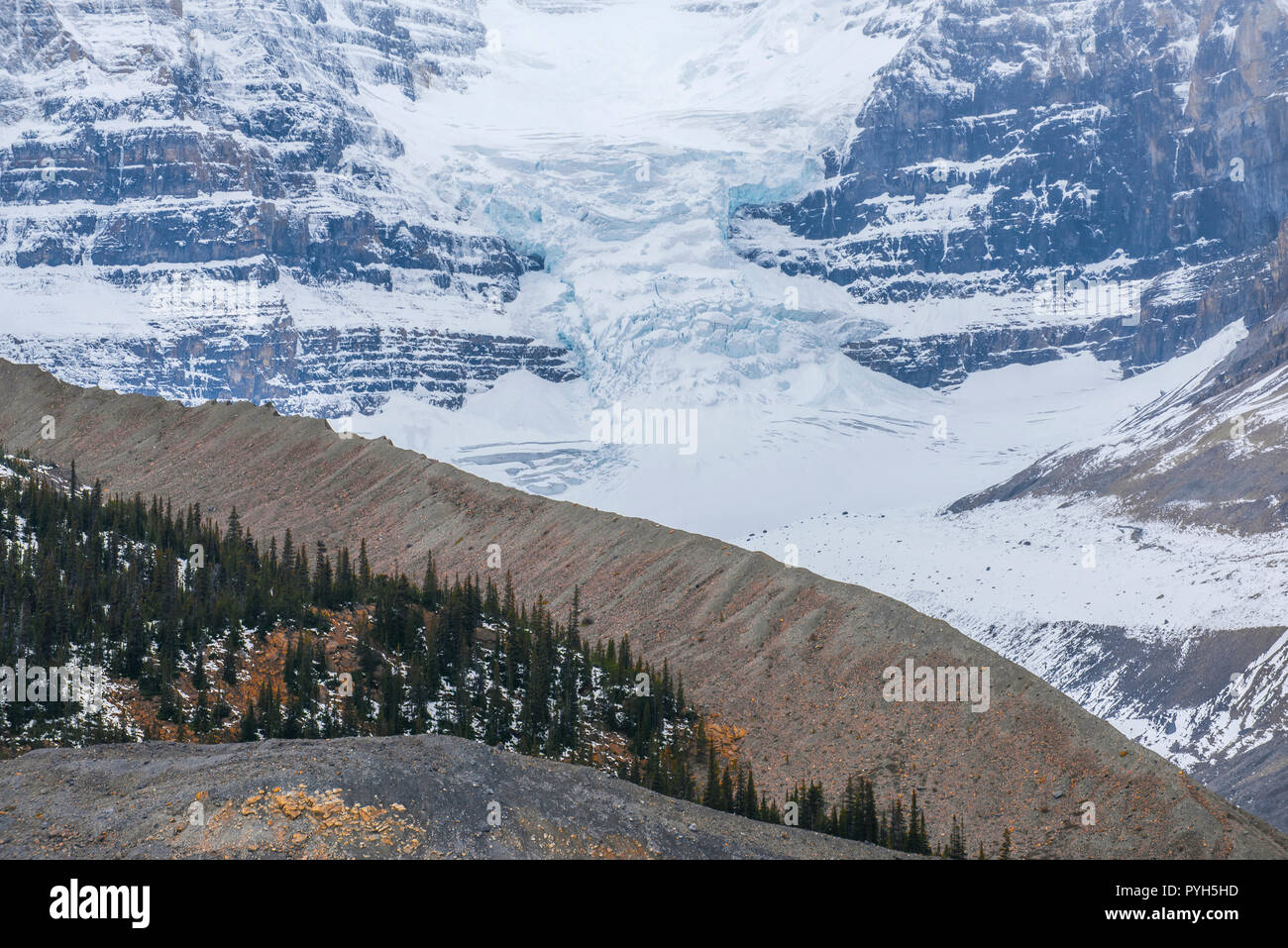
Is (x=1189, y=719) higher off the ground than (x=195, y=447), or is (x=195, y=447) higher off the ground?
(x=195, y=447)

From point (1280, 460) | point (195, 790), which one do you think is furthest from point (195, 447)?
point (1280, 460)

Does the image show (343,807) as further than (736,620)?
No

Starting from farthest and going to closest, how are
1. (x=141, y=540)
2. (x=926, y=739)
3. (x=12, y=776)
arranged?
(x=141, y=540) → (x=926, y=739) → (x=12, y=776)

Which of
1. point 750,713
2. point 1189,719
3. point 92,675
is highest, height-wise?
point 92,675

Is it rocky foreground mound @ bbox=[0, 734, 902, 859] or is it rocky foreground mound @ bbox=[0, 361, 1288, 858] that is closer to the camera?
rocky foreground mound @ bbox=[0, 734, 902, 859]

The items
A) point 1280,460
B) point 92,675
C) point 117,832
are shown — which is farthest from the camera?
point 1280,460

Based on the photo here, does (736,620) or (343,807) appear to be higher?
(343,807)

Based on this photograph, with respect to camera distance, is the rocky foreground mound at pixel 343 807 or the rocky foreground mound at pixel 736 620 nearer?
the rocky foreground mound at pixel 343 807
